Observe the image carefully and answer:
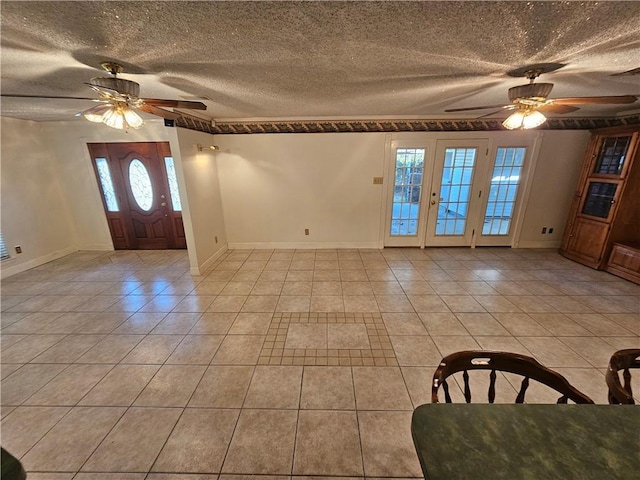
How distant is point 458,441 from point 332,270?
125 inches

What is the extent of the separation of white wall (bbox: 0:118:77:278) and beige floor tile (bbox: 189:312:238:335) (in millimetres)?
3533

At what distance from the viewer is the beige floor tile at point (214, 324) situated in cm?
252

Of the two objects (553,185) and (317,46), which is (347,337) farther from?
(553,185)

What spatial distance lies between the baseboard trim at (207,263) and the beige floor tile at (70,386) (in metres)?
1.81

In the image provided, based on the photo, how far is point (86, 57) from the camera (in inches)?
64.6

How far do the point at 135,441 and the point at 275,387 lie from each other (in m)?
0.87

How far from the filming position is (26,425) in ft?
5.32

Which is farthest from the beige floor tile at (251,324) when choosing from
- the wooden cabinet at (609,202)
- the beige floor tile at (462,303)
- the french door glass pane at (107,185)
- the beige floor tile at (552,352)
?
the wooden cabinet at (609,202)

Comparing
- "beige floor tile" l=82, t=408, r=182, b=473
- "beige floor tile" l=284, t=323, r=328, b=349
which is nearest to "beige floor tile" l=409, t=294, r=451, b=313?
"beige floor tile" l=284, t=323, r=328, b=349

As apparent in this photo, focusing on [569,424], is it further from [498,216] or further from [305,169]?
[498,216]


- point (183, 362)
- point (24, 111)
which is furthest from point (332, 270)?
point (24, 111)

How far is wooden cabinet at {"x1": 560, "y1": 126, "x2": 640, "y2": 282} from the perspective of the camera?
133 inches

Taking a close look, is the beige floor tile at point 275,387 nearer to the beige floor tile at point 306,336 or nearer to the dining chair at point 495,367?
the beige floor tile at point 306,336

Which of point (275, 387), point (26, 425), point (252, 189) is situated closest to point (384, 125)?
point (252, 189)
